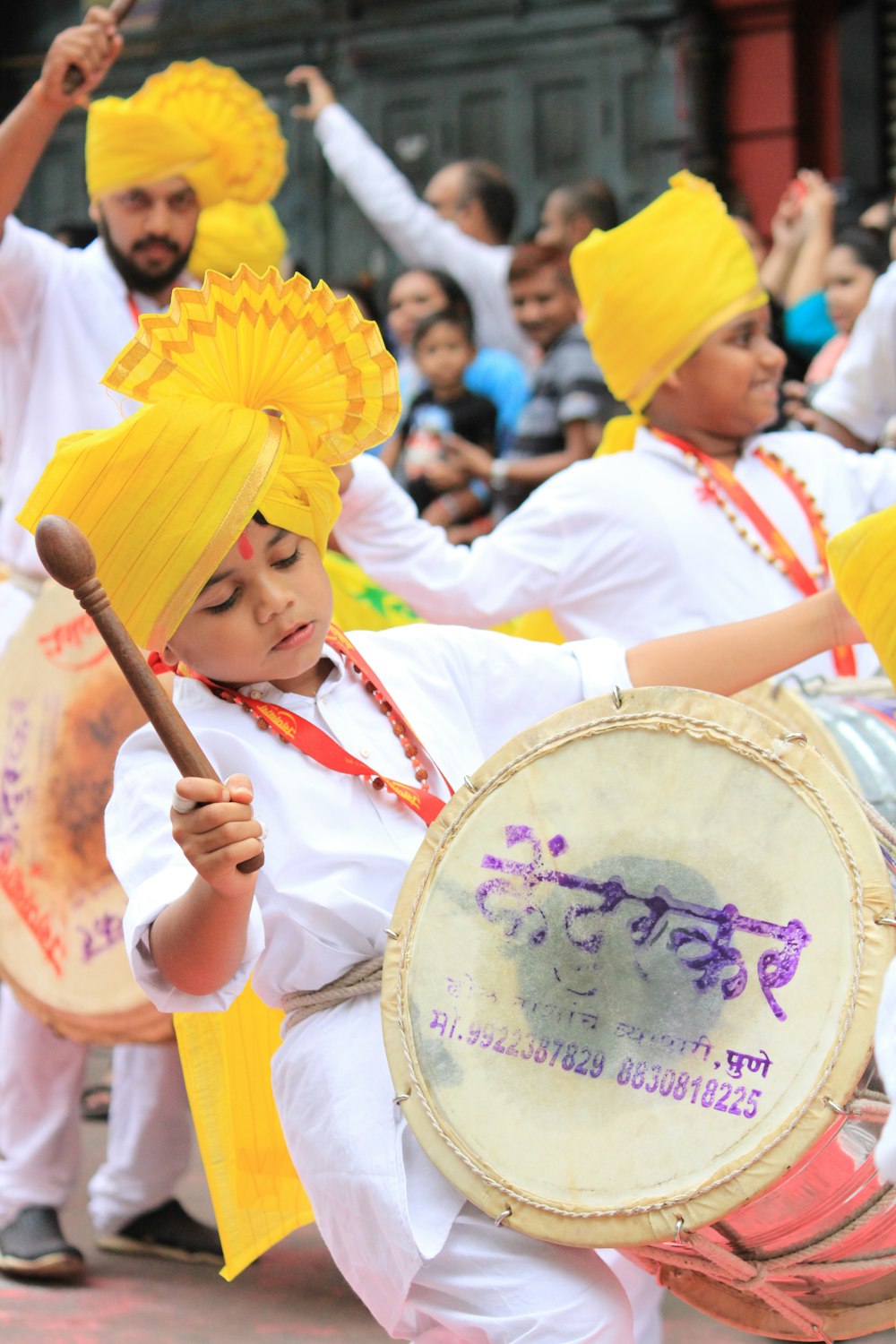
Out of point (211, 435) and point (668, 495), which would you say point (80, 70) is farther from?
point (211, 435)

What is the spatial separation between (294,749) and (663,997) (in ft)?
1.92

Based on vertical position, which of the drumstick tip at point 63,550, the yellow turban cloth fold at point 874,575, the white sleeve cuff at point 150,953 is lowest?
the white sleeve cuff at point 150,953

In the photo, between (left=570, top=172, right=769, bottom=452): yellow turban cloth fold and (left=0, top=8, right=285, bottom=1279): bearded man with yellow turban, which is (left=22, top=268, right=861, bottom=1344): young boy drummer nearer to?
(left=570, top=172, right=769, bottom=452): yellow turban cloth fold

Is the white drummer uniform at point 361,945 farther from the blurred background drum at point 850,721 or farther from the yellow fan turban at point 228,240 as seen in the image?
the yellow fan turban at point 228,240

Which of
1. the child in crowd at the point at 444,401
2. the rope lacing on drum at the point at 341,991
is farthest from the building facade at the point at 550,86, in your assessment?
the rope lacing on drum at the point at 341,991

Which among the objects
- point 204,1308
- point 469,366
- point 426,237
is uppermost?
point 426,237

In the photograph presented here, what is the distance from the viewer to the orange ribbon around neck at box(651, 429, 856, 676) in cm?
353

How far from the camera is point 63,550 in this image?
6.09 ft

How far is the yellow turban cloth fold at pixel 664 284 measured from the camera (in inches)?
142

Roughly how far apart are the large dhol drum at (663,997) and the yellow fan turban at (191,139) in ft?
7.99

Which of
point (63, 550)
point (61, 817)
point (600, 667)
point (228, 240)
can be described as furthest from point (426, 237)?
point (63, 550)

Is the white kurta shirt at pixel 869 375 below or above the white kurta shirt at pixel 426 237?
below

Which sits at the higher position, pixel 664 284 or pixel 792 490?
pixel 664 284

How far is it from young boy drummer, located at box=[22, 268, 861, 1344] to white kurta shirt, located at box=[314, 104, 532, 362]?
4193 mm
